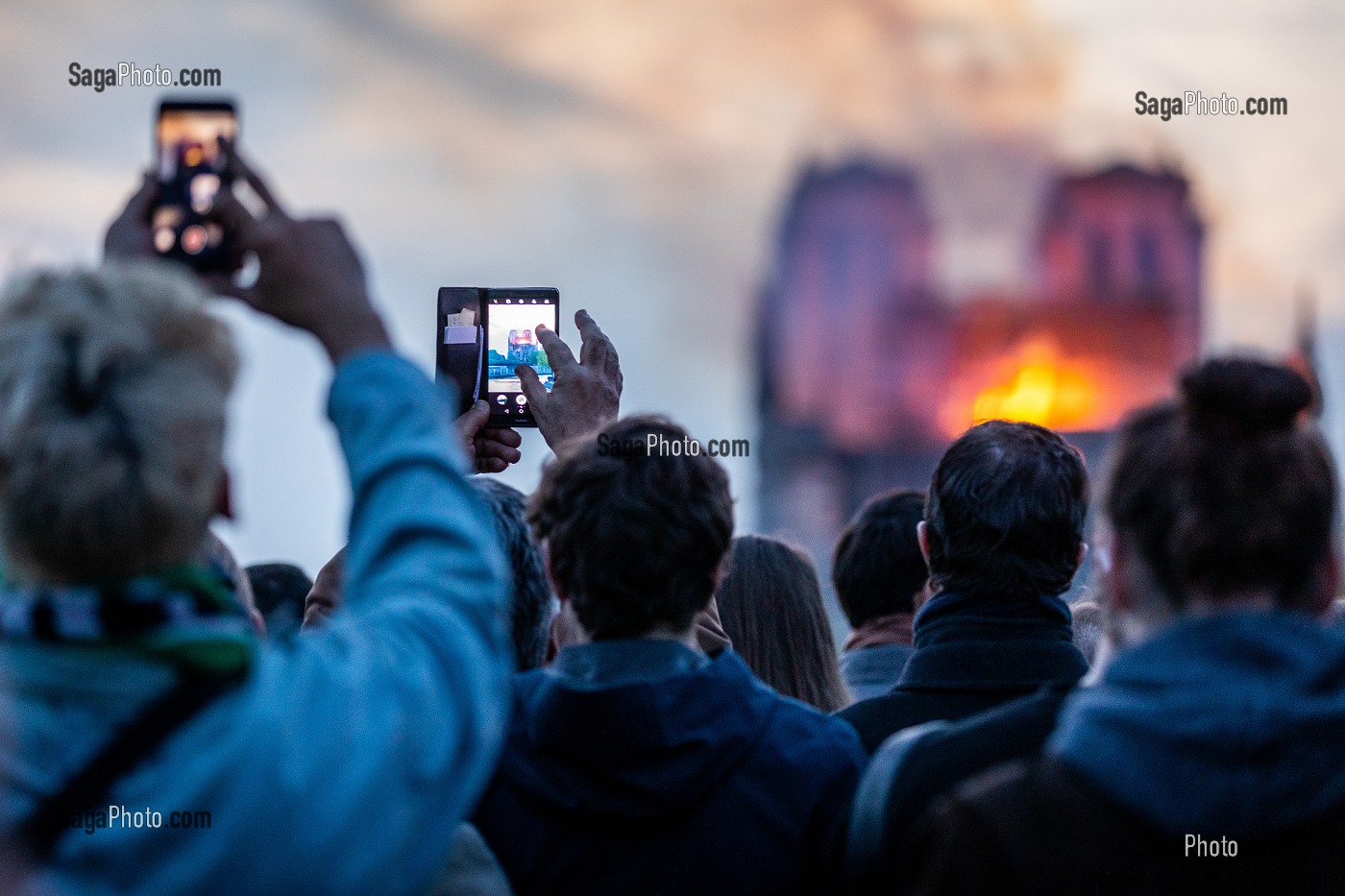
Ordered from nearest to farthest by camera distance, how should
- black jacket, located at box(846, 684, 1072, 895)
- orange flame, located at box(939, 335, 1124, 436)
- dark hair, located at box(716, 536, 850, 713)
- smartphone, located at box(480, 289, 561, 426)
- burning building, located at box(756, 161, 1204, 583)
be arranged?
black jacket, located at box(846, 684, 1072, 895) → smartphone, located at box(480, 289, 561, 426) → dark hair, located at box(716, 536, 850, 713) → orange flame, located at box(939, 335, 1124, 436) → burning building, located at box(756, 161, 1204, 583)

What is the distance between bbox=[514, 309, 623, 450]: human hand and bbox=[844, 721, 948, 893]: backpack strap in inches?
45.6

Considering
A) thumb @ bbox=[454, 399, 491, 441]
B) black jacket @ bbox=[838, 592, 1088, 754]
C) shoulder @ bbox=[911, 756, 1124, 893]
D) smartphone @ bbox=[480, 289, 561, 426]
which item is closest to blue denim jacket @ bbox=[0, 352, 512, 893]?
shoulder @ bbox=[911, 756, 1124, 893]

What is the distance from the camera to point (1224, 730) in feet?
5.20

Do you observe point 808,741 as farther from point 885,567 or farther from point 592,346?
point 885,567

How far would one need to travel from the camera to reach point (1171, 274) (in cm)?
8131

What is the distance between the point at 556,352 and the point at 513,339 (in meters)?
0.21

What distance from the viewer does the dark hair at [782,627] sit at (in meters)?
3.62

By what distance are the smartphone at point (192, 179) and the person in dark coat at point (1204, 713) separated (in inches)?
43.4

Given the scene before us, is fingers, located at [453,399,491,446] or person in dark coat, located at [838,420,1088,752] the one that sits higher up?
fingers, located at [453,399,491,446]

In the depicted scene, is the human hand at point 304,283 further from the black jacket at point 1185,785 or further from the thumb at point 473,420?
the thumb at point 473,420

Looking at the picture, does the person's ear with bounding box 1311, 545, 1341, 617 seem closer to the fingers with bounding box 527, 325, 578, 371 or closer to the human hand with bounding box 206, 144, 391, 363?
the human hand with bounding box 206, 144, 391, 363

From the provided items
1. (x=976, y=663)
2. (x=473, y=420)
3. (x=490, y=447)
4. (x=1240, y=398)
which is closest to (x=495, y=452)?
(x=490, y=447)

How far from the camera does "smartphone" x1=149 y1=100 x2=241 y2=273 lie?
171 centimetres

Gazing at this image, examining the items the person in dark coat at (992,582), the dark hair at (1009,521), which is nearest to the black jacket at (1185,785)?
the person in dark coat at (992,582)
